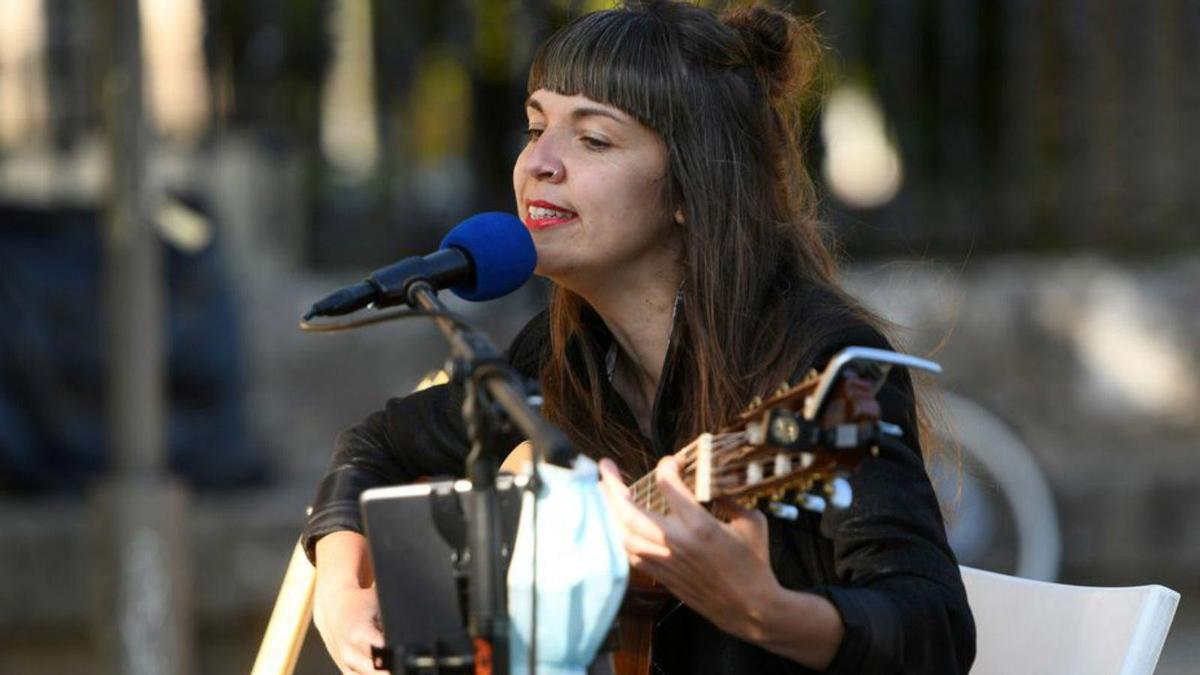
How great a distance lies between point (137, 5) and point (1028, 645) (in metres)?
3.29

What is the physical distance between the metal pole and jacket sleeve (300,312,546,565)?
240 cm

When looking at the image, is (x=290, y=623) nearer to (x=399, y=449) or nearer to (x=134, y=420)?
(x=399, y=449)

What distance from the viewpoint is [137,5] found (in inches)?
216

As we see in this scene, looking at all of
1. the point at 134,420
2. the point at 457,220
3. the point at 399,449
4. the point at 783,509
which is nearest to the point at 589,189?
the point at 399,449

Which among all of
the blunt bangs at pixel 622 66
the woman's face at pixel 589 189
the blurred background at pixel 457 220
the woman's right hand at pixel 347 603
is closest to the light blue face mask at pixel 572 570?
the woman's right hand at pixel 347 603

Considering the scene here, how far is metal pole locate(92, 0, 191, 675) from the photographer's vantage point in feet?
18.1

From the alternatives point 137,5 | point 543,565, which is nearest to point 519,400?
point 543,565

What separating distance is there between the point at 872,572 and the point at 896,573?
1.1 inches

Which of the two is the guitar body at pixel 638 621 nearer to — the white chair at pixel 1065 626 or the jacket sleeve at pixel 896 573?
the jacket sleeve at pixel 896 573

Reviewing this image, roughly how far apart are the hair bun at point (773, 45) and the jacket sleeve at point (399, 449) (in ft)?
1.65

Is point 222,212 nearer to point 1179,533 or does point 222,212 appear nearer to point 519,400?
point 1179,533

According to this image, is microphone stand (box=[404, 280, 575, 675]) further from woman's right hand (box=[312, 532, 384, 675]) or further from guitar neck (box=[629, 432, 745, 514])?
woman's right hand (box=[312, 532, 384, 675])

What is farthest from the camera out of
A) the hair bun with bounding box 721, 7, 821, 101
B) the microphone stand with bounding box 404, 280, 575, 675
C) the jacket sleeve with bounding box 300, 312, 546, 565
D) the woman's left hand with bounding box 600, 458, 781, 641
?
the jacket sleeve with bounding box 300, 312, 546, 565

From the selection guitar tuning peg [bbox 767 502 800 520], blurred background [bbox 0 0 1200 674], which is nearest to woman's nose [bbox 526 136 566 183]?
guitar tuning peg [bbox 767 502 800 520]
